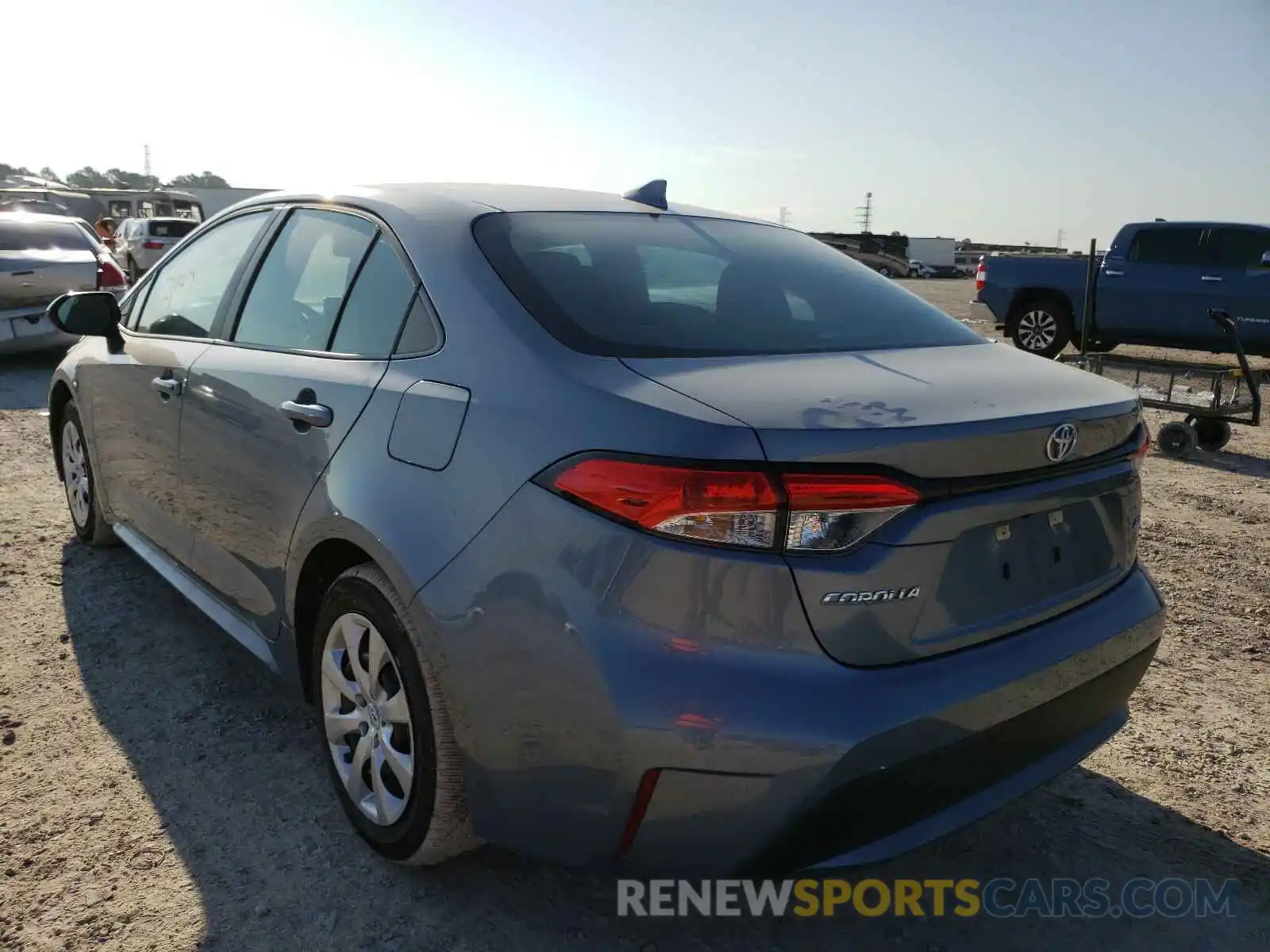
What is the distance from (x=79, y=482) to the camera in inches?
182

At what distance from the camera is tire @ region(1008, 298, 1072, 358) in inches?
506

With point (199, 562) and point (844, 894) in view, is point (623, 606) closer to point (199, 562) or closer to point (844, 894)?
point (844, 894)

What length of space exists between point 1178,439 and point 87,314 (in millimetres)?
7356

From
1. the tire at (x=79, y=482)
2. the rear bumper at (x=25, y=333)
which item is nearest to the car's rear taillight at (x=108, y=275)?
the rear bumper at (x=25, y=333)

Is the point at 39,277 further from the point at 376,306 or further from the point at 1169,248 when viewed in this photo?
the point at 1169,248

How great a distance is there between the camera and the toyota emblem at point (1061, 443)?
2.00m

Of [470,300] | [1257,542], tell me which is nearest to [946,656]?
[470,300]

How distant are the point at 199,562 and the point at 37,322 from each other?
7922 millimetres

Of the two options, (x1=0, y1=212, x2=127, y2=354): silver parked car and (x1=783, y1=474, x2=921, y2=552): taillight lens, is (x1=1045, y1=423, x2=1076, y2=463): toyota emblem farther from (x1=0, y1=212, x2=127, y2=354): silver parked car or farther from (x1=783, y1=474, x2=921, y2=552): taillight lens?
(x1=0, y1=212, x2=127, y2=354): silver parked car

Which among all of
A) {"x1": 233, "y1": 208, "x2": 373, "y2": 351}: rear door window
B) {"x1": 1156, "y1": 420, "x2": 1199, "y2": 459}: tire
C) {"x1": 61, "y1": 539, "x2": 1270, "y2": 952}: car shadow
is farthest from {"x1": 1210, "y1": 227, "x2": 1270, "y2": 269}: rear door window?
{"x1": 233, "y1": 208, "x2": 373, "y2": 351}: rear door window

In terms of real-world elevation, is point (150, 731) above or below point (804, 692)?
below

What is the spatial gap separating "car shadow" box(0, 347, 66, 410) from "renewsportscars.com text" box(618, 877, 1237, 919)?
24.5 ft

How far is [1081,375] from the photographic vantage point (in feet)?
7.95

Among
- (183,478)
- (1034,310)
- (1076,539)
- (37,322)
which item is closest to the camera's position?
(1076,539)
